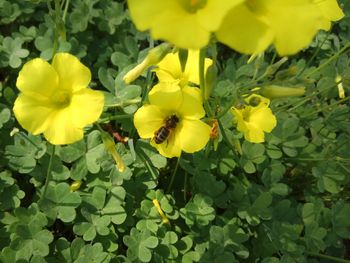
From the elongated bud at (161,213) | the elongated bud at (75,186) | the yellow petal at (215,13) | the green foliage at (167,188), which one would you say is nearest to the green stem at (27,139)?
the green foliage at (167,188)

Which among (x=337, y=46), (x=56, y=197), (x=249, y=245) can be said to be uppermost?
(x=337, y=46)

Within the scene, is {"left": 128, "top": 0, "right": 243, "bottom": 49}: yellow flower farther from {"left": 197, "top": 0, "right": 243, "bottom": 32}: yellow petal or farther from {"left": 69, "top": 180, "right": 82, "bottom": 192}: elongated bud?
{"left": 69, "top": 180, "right": 82, "bottom": 192}: elongated bud

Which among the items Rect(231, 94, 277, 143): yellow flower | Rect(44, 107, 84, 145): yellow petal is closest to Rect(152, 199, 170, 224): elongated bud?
Rect(231, 94, 277, 143): yellow flower

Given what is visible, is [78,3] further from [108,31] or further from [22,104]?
[22,104]

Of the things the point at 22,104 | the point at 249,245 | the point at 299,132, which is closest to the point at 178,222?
the point at 249,245

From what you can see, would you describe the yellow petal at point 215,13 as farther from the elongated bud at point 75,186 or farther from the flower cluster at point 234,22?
the elongated bud at point 75,186

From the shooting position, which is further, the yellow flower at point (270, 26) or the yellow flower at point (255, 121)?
the yellow flower at point (255, 121)

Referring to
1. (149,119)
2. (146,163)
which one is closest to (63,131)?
(149,119)
